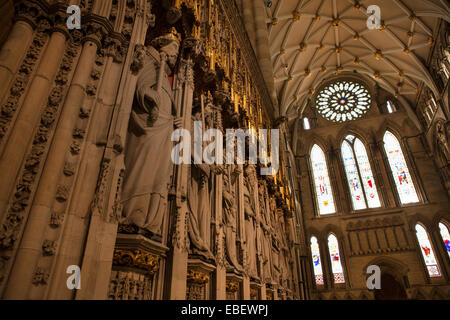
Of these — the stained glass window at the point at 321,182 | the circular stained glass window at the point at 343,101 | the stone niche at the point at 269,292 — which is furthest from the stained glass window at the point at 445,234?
the stone niche at the point at 269,292

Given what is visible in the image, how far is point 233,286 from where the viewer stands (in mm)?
4977

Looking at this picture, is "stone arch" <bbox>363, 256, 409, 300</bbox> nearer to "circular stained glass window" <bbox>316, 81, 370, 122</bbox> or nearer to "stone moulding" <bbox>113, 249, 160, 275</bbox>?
"circular stained glass window" <bbox>316, 81, 370, 122</bbox>

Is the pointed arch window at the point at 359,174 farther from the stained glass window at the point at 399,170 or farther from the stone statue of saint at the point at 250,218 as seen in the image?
the stone statue of saint at the point at 250,218

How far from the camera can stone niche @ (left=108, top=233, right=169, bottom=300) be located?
2.58 m

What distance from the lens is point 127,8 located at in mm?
3684

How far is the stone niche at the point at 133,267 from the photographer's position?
2580 millimetres

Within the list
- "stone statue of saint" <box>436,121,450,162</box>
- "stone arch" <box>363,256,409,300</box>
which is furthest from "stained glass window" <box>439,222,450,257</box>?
"stone statue of saint" <box>436,121,450,162</box>

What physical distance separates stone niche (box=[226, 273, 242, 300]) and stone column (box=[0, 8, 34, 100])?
3973 millimetres

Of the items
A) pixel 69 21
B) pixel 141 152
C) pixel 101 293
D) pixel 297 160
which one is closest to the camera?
pixel 101 293

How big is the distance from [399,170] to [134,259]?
22.7 meters

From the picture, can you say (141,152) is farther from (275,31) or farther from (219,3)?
(275,31)
